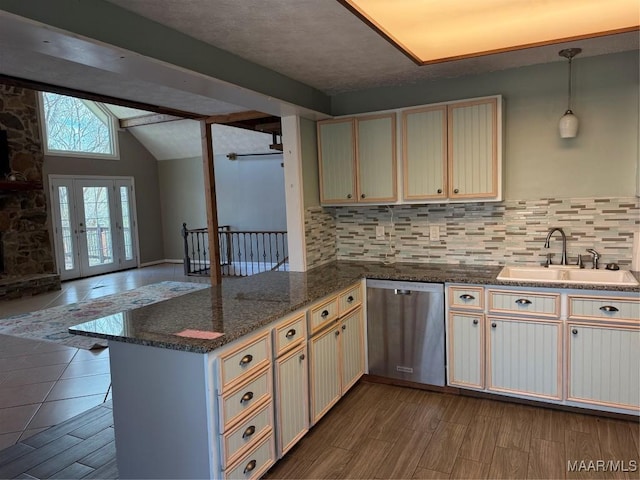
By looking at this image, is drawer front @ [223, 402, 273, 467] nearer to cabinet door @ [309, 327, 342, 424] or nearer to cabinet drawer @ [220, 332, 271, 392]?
cabinet drawer @ [220, 332, 271, 392]

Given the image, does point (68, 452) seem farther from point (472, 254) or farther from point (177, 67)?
point (472, 254)

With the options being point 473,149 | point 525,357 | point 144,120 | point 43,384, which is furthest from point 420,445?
point 144,120

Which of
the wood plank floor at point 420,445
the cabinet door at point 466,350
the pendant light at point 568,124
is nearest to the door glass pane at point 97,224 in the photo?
the wood plank floor at point 420,445

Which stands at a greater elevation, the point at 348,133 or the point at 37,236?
the point at 348,133

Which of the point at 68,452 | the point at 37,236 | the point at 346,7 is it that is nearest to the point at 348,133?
the point at 346,7

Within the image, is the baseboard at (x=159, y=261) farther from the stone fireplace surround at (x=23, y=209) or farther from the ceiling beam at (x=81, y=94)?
the ceiling beam at (x=81, y=94)

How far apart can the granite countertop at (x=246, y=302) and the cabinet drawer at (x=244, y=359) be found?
2.9 inches

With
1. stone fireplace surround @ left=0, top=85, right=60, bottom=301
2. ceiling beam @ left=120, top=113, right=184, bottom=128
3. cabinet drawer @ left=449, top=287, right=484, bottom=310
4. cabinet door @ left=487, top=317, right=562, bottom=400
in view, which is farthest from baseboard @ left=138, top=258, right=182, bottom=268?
cabinet door @ left=487, top=317, right=562, bottom=400

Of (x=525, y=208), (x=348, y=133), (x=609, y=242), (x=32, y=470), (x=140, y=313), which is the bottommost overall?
(x=32, y=470)

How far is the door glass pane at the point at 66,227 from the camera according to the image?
28.6ft

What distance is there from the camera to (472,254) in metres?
3.60

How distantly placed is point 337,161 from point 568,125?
1727mm

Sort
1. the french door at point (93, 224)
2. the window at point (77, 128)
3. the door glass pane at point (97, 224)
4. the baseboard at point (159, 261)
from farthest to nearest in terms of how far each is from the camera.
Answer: the baseboard at point (159, 261) < the door glass pane at point (97, 224) < the french door at point (93, 224) < the window at point (77, 128)

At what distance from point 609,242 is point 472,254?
935mm
